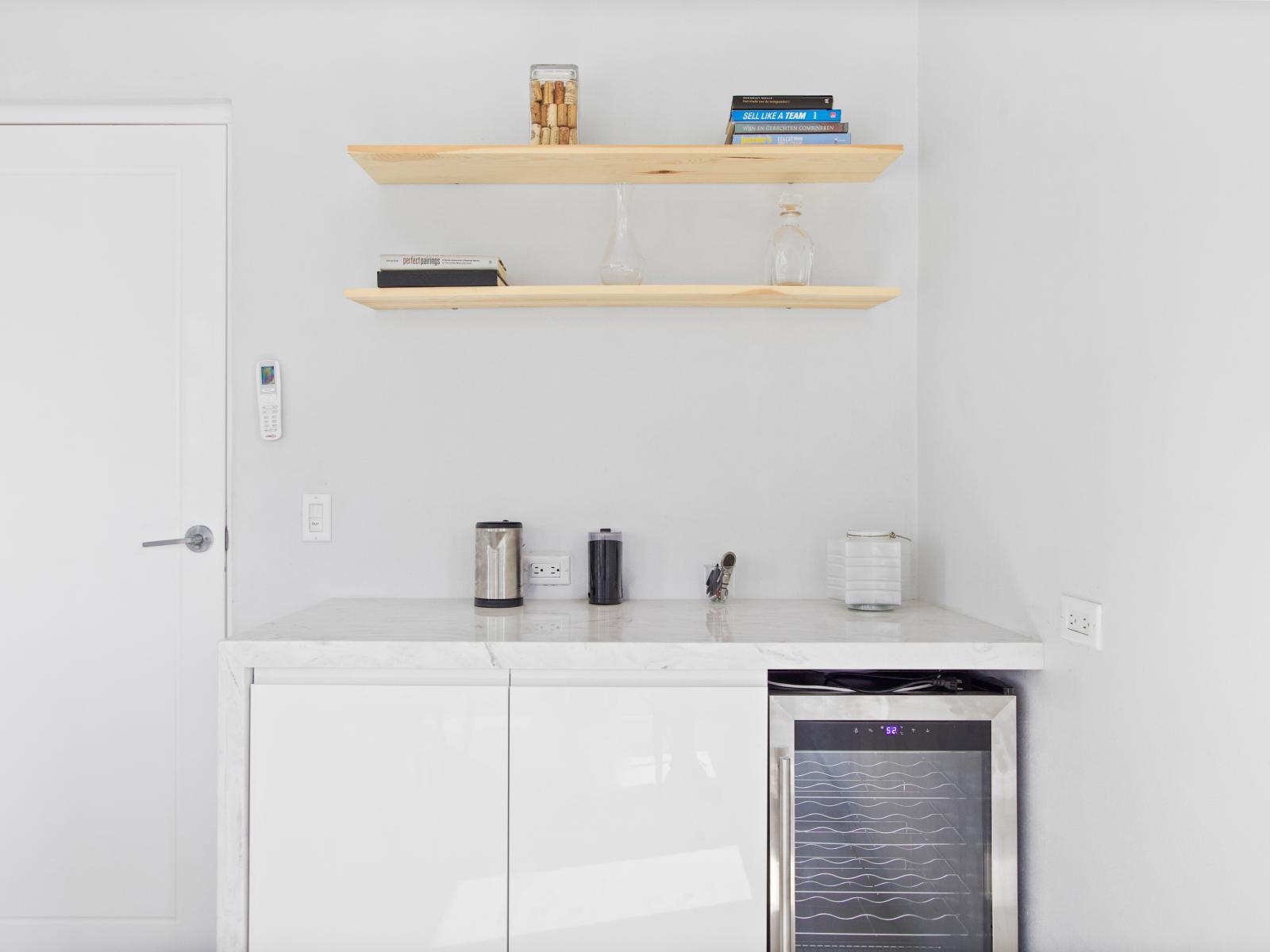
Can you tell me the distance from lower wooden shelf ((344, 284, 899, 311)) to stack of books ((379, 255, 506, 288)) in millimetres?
24

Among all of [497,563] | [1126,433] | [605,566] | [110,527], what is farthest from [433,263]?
[1126,433]

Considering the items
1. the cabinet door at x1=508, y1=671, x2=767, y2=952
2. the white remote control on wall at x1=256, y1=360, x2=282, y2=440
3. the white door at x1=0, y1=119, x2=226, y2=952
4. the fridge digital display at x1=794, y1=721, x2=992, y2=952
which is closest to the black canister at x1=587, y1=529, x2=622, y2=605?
the cabinet door at x1=508, y1=671, x2=767, y2=952

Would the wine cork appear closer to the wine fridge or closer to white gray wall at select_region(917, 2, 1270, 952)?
white gray wall at select_region(917, 2, 1270, 952)

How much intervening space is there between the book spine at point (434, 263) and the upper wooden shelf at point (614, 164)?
0.75 ft

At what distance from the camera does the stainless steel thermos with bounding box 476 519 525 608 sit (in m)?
1.94

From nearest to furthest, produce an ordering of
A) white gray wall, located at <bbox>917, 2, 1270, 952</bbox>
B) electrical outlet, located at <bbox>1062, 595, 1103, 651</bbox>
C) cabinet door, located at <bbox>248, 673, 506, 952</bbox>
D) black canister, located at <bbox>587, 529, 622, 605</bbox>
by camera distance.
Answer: white gray wall, located at <bbox>917, 2, 1270, 952</bbox> < electrical outlet, located at <bbox>1062, 595, 1103, 651</bbox> < cabinet door, located at <bbox>248, 673, 506, 952</bbox> < black canister, located at <bbox>587, 529, 622, 605</bbox>

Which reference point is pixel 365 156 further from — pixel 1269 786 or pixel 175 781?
pixel 1269 786

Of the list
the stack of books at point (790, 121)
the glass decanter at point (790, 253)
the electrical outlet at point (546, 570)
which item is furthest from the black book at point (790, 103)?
the electrical outlet at point (546, 570)

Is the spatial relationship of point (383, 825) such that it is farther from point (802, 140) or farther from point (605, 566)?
point (802, 140)

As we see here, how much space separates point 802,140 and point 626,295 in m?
0.55

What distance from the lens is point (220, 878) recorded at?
1.53 meters

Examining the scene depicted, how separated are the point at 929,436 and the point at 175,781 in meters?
2.12

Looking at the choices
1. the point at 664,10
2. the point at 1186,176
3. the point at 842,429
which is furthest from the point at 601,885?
the point at 664,10

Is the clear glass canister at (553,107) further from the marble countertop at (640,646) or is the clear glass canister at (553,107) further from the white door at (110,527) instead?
the marble countertop at (640,646)
